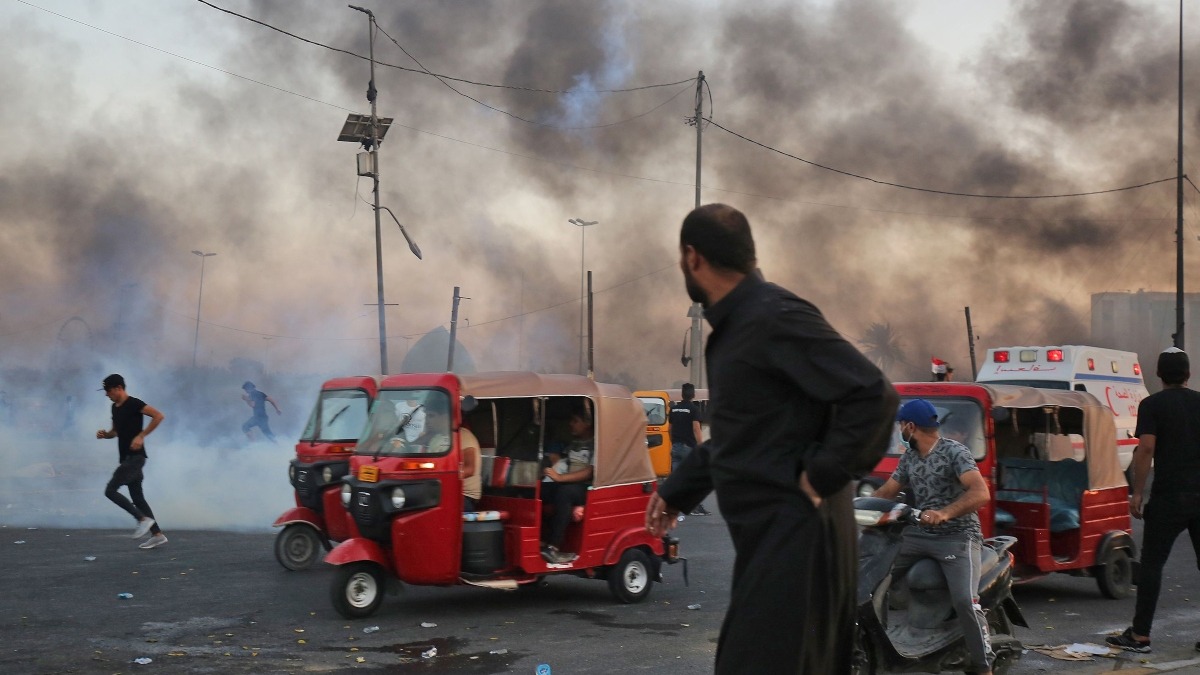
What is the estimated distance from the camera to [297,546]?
10914 mm

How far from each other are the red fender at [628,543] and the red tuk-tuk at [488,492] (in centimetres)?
1

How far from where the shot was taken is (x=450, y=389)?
861 centimetres

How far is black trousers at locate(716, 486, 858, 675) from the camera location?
2693 mm

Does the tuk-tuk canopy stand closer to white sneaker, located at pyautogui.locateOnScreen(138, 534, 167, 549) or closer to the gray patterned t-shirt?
the gray patterned t-shirt

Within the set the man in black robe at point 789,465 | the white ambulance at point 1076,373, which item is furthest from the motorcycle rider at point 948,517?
the white ambulance at point 1076,373

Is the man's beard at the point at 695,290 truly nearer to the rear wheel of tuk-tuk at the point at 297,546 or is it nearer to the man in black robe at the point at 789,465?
the man in black robe at the point at 789,465

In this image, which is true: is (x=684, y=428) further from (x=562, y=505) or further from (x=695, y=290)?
(x=695, y=290)

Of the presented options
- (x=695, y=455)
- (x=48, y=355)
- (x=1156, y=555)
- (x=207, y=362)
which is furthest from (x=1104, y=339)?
(x=695, y=455)

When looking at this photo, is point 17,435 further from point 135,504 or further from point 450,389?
point 450,389

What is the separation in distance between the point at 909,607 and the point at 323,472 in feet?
21.9

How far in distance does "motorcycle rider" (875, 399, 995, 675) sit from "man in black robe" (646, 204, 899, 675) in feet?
9.45

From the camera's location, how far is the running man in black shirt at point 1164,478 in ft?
22.9

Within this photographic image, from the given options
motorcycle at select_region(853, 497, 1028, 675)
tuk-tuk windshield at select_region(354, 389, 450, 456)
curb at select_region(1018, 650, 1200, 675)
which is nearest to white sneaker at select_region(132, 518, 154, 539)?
tuk-tuk windshield at select_region(354, 389, 450, 456)

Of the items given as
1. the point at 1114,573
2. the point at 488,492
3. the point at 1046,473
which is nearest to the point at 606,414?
the point at 488,492
